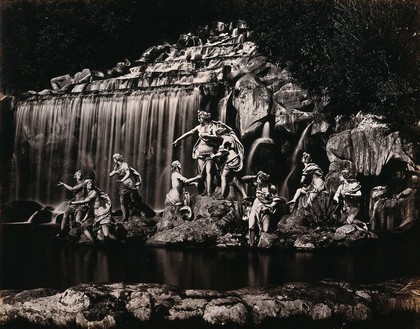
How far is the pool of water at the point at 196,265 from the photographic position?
823cm

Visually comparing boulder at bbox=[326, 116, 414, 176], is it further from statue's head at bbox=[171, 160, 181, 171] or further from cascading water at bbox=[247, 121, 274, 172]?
statue's head at bbox=[171, 160, 181, 171]

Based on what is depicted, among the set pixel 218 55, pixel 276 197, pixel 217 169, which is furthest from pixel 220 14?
pixel 276 197

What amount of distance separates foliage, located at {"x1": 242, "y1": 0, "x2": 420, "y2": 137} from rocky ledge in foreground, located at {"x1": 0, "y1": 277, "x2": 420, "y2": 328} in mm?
4266

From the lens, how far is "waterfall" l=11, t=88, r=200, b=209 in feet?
39.4

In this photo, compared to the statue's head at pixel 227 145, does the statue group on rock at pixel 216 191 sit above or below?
below

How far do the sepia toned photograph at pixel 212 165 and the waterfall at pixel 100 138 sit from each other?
0.03 meters

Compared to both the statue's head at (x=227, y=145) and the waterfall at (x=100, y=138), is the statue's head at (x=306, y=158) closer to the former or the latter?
the statue's head at (x=227, y=145)

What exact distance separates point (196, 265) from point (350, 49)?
551cm

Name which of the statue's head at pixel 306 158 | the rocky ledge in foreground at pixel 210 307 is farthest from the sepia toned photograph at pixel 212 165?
the statue's head at pixel 306 158

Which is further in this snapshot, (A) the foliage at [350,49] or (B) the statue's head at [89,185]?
(B) the statue's head at [89,185]

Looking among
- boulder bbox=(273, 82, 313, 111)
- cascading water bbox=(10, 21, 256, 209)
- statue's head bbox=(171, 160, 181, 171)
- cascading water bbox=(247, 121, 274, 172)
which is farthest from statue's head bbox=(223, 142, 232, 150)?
boulder bbox=(273, 82, 313, 111)

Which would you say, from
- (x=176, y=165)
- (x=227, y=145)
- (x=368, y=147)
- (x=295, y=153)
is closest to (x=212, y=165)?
(x=227, y=145)

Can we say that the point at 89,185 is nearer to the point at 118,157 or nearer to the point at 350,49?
the point at 118,157

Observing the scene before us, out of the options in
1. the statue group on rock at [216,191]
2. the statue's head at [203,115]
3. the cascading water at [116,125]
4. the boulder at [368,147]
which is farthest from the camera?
the cascading water at [116,125]
